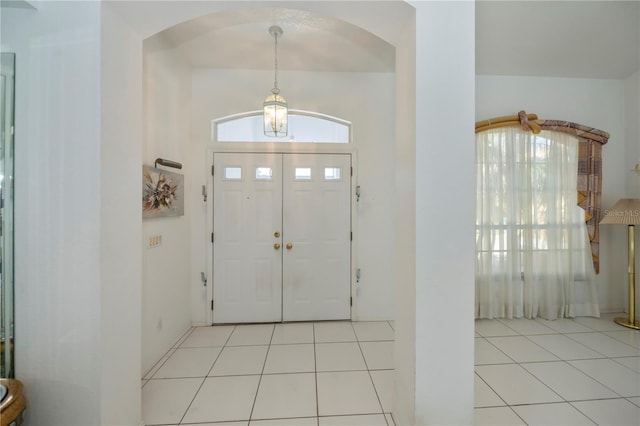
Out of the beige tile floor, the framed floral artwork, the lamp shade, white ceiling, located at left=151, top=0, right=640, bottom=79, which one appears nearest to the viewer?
the beige tile floor

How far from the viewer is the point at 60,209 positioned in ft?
3.85

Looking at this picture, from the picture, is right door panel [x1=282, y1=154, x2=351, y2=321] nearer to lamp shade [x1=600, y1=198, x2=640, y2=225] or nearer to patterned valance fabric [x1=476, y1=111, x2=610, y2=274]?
patterned valance fabric [x1=476, y1=111, x2=610, y2=274]

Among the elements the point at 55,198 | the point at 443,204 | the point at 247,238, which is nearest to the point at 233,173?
the point at 247,238

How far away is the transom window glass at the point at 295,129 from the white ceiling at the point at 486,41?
0.52 metres

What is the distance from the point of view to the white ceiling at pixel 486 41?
6.91 feet

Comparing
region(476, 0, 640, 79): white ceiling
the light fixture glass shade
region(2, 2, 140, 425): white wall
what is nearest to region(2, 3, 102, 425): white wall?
region(2, 2, 140, 425): white wall

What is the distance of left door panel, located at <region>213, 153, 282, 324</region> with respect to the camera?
2.82 m

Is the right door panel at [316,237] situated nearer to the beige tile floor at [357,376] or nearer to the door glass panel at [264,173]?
the door glass panel at [264,173]

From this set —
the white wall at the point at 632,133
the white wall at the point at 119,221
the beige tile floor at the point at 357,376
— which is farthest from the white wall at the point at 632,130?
the white wall at the point at 119,221

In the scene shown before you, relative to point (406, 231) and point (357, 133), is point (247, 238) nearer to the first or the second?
point (357, 133)

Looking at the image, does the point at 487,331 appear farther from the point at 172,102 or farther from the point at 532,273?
the point at 172,102

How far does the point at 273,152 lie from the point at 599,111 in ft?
13.2

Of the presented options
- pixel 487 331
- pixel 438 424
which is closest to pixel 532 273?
pixel 487 331

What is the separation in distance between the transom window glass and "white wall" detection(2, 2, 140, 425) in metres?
1.66
